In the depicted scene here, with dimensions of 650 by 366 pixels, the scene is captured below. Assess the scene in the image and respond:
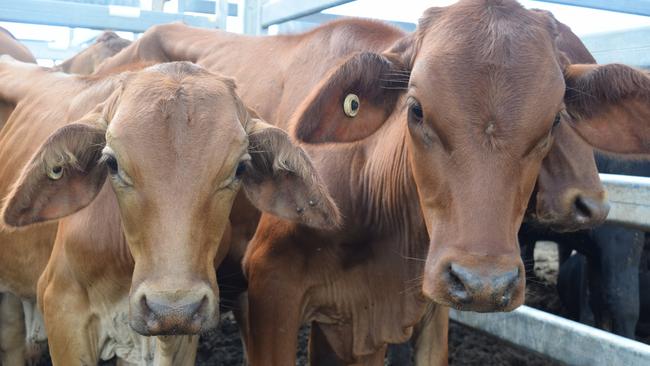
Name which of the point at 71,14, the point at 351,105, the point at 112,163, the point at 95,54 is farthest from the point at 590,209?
the point at 95,54

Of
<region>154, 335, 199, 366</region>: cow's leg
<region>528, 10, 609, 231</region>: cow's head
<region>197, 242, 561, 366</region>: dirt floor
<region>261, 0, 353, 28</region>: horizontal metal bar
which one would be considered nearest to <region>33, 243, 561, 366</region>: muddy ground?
<region>197, 242, 561, 366</region>: dirt floor

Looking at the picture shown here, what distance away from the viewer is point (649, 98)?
3.02m

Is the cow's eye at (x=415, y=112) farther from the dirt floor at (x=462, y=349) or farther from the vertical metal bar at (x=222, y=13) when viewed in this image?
the vertical metal bar at (x=222, y=13)

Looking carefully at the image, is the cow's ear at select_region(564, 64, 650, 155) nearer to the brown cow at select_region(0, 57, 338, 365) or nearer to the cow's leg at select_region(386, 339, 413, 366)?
the brown cow at select_region(0, 57, 338, 365)

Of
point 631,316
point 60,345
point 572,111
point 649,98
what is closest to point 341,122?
point 572,111

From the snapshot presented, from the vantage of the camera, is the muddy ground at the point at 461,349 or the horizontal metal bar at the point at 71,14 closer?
the muddy ground at the point at 461,349

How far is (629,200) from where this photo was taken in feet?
11.3

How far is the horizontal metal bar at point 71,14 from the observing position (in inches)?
241

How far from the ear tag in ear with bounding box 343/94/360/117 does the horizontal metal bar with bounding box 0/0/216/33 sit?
155 inches

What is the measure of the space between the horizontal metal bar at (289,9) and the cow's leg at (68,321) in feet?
7.84

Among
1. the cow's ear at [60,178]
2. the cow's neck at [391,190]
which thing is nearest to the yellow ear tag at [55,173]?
the cow's ear at [60,178]

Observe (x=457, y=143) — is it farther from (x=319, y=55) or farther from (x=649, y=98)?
(x=319, y=55)

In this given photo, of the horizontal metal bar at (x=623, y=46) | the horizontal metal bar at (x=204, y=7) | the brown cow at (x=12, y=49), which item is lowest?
the brown cow at (x=12, y=49)

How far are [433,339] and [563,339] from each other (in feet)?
2.21
